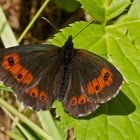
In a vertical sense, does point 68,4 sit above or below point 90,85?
below

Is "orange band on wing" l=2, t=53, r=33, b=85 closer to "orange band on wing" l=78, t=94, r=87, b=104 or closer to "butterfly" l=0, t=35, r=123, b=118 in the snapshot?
"butterfly" l=0, t=35, r=123, b=118

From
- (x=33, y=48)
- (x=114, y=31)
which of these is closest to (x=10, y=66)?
(x=33, y=48)

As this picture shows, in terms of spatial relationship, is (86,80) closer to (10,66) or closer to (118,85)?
(118,85)

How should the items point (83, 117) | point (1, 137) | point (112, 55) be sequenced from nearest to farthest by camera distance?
point (83, 117), point (112, 55), point (1, 137)

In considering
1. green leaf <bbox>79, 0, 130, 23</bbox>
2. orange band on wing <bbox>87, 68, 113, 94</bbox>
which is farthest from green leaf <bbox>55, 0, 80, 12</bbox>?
orange band on wing <bbox>87, 68, 113, 94</bbox>

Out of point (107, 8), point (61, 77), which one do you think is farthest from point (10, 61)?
point (107, 8)

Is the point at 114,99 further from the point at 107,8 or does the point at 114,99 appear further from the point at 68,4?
the point at 68,4
